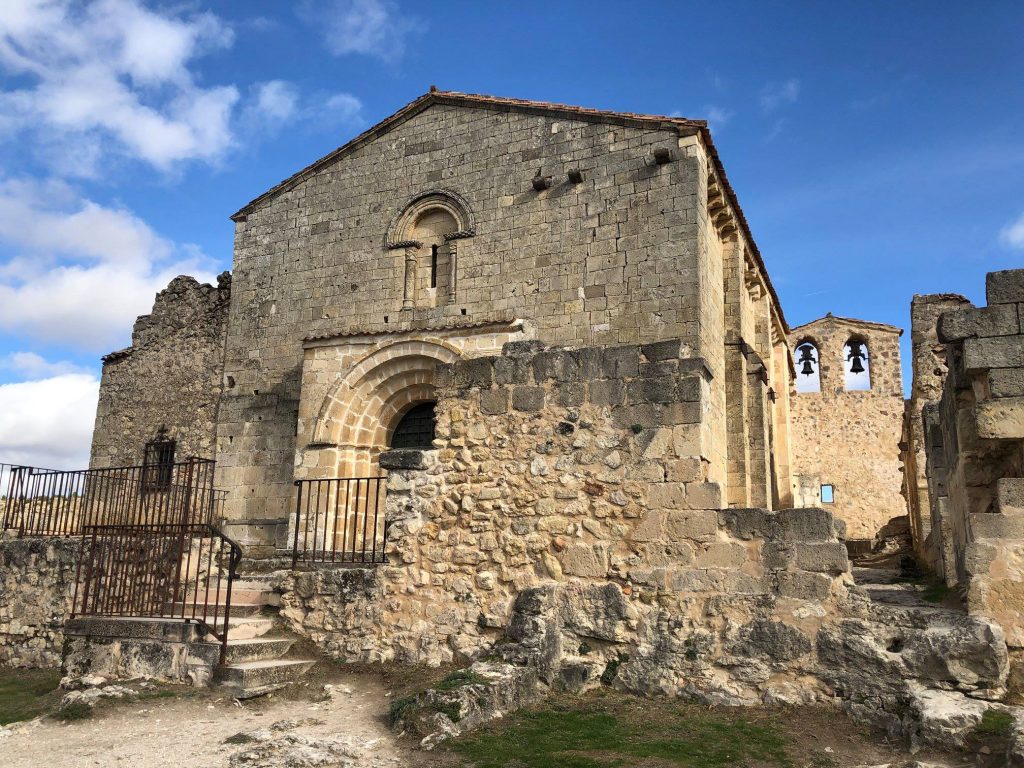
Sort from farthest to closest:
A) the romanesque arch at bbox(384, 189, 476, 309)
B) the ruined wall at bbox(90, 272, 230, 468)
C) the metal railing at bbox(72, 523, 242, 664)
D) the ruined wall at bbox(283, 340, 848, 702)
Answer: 1. the ruined wall at bbox(90, 272, 230, 468)
2. the romanesque arch at bbox(384, 189, 476, 309)
3. the metal railing at bbox(72, 523, 242, 664)
4. the ruined wall at bbox(283, 340, 848, 702)

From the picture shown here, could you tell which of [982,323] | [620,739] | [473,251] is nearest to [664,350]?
[982,323]

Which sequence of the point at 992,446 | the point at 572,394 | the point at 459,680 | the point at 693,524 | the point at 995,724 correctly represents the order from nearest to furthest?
1. the point at 995,724
2. the point at 459,680
3. the point at 992,446
4. the point at 693,524
5. the point at 572,394

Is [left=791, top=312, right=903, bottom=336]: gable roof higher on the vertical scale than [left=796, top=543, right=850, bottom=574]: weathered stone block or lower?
higher

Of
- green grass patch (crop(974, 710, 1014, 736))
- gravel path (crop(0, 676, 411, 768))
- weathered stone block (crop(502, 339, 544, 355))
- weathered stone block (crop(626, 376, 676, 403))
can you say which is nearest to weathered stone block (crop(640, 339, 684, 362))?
weathered stone block (crop(626, 376, 676, 403))

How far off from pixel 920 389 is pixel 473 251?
8.74 metres

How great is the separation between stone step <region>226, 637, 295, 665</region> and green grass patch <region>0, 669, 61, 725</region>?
1445 mm

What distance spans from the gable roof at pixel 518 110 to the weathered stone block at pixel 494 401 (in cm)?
701

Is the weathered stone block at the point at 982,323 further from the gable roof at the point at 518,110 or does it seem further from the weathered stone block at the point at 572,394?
the gable roof at the point at 518,110

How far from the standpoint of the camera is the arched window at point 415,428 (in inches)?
544

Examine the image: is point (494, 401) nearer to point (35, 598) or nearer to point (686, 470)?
point (686, 470)

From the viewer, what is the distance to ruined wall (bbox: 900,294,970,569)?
43.8 ft

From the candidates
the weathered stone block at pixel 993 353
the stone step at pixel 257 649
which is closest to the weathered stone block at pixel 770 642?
the weathered stone block at pixel 993 353

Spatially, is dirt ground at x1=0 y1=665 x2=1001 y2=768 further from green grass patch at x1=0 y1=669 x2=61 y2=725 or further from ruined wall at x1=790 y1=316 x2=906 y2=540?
ruined wall at x1=790 y1=316 x2=906 y2=540

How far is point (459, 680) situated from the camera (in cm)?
603
